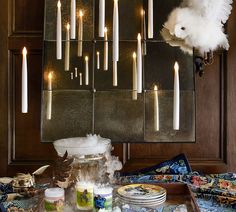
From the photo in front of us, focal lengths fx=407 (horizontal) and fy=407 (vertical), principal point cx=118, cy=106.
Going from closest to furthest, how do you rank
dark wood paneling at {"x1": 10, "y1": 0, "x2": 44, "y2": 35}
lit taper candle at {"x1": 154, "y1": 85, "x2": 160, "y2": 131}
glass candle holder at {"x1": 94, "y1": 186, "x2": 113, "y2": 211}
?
glass candle holder at {"x1": 94, "y1": 186, "x2": 113, "y2": 211}
lit taper candle at {"x1": 154, "y1": 85, "x2": 160, "y2": 131}
dark wood paneling at {"x1": 10, "y1": 0, "x2": 44, "y2": 35}

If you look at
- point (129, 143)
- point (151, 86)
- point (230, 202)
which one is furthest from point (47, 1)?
point (230, 202)

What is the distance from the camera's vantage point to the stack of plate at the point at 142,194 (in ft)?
4.06

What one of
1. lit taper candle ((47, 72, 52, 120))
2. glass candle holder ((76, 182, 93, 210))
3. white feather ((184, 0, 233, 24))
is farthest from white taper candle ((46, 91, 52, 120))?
white feather ((184, 0, 233, 24))

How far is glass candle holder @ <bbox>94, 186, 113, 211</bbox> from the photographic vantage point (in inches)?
45.4

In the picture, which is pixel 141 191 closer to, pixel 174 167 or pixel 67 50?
pixel 174 167

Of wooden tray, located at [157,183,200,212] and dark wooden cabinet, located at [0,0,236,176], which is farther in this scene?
dark wooden cabinet, located at [0,0,236,176]

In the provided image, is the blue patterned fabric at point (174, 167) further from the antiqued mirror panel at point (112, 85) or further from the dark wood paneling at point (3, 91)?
the dark wood paneling at point (3, 91)

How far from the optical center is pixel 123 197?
1265 mm

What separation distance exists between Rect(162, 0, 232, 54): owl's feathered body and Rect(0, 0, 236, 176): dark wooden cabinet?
0.38ft

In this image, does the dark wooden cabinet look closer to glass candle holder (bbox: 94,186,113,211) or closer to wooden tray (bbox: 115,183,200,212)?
wooden tray (bbox: 115,183,200,212)

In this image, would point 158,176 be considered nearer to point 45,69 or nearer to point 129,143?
point 129,143

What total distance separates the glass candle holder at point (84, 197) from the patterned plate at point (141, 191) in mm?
126

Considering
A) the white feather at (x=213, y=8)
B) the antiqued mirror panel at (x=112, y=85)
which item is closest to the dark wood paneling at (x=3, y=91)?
the antiqued mirror panel at (x=112, y=85)

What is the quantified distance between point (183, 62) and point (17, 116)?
73 cm
